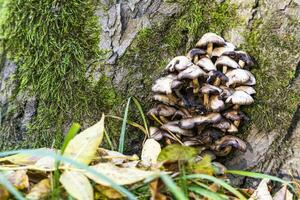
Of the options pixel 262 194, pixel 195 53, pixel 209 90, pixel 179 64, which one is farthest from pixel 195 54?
pixel 262 194

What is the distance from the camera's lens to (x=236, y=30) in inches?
84.6

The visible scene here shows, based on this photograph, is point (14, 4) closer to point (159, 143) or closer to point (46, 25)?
point (46, 25)

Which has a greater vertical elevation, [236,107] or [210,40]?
[210,40]

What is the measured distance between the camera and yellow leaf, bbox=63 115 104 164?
4.68 ft

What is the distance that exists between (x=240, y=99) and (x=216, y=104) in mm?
106

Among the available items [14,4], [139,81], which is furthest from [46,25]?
[139,81]

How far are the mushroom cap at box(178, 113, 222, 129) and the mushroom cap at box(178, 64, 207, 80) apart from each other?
0.60 ft

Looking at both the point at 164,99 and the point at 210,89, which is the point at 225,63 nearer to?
the point at 210,89

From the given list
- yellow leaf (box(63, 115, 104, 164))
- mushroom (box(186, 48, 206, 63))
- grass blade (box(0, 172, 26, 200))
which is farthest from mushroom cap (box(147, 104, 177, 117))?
grass blade (box(0, 172, 26, 200))

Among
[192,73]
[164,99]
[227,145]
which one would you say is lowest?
[227,145]

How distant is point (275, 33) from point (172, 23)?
1.61ft

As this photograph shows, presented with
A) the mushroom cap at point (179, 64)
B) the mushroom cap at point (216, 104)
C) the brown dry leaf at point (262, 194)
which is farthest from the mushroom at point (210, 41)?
the brown dry leaf at point (262, 194)

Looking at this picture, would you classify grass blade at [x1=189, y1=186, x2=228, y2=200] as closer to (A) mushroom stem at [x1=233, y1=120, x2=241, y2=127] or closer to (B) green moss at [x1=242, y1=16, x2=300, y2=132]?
(A) mushroom stem at [x1=233, y1=120, x2=241, y2=127]

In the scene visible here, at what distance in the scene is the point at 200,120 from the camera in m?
1.95
